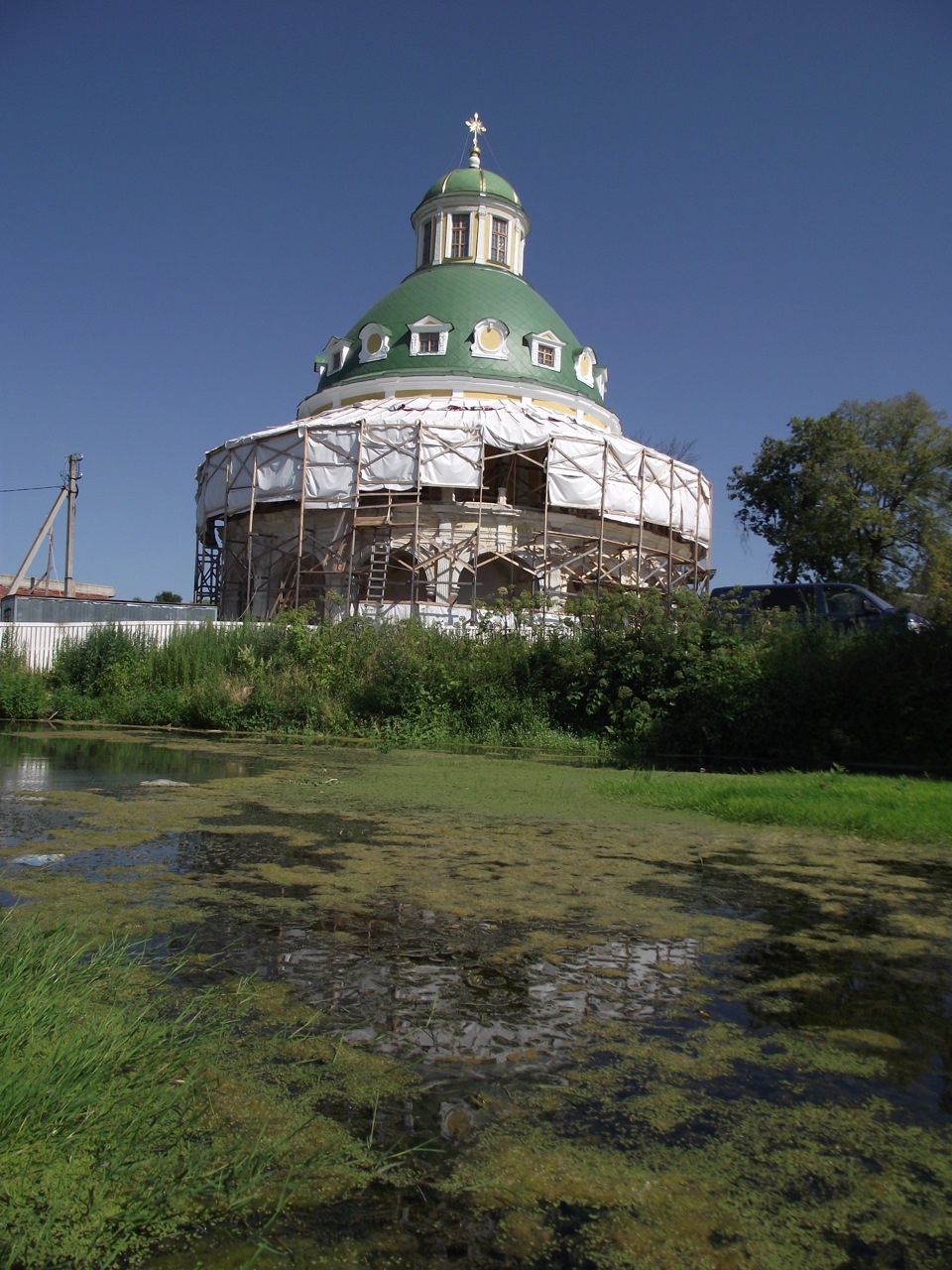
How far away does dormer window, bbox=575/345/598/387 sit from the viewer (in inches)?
1340

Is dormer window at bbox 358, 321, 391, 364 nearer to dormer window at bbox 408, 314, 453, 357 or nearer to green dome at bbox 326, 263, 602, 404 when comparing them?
green dome at bbox 326, 263, 602, 404

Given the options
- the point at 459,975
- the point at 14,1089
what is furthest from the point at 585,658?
the point at 14,1089

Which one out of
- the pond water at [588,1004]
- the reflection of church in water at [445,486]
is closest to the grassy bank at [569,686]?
the pond water at [588,1004]

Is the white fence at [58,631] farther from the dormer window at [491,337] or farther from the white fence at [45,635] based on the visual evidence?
the dormer window at [491,337]

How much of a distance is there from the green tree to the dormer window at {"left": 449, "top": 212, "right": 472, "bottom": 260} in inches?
622

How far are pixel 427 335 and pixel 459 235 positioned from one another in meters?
7.35

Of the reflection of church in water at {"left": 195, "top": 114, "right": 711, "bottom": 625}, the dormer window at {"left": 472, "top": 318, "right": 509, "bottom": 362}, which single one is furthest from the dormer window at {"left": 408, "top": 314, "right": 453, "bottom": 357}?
the dormer window at {"left": 472, "top": 318, "right": 509, "bottom": 362}

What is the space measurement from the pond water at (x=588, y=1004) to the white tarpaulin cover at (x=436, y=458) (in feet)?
67.2

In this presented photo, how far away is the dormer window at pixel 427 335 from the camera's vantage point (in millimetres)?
31969

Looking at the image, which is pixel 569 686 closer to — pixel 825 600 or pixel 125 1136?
pixel 825 600

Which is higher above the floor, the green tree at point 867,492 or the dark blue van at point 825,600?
the green tree at point 867,492

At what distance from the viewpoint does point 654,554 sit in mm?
29688

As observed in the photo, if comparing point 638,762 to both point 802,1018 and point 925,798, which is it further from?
point 802,1018

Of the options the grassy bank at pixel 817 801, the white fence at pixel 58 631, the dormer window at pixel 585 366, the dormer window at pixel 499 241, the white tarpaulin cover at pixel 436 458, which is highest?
the dormer window at pixel 499 241
